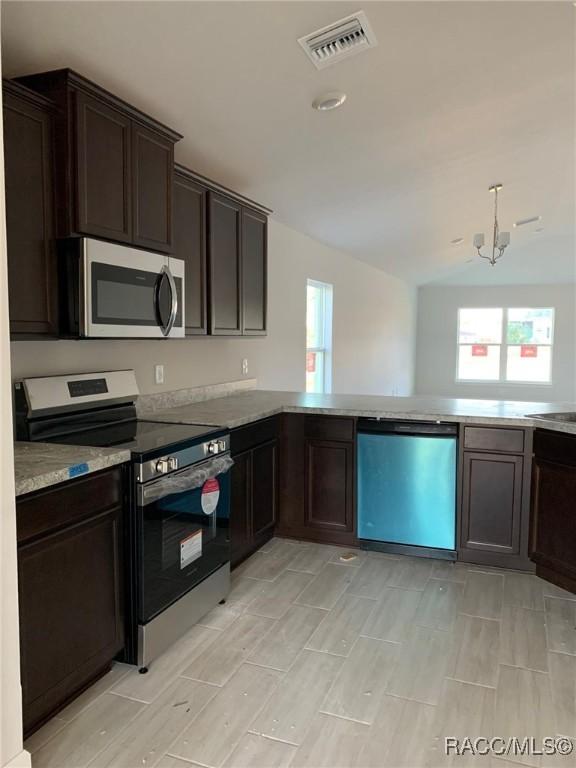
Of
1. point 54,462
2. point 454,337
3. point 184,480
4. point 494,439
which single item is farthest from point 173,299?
point 454,337

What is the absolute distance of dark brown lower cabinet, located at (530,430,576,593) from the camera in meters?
2.87

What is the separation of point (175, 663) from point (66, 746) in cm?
54

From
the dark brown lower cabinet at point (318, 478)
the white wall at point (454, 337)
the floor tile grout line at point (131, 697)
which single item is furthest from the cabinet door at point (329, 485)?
the white wall at point (454, 337)

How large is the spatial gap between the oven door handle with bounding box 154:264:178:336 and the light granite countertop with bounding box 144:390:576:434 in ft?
1.76

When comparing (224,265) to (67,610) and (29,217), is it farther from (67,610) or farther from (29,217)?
(67,610)

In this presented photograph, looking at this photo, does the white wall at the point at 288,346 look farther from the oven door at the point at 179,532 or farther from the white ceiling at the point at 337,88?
the oven door at the point at 179,532

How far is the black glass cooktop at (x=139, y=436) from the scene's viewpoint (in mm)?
2275

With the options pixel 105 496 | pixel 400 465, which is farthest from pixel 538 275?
pixel 105 496

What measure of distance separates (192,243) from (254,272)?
80 cm

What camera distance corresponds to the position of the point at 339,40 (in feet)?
7.81

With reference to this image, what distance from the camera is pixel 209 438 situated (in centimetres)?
257

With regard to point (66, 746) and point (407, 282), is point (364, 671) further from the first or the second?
point (407, 282)

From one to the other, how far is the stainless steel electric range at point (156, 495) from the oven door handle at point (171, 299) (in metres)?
0.39

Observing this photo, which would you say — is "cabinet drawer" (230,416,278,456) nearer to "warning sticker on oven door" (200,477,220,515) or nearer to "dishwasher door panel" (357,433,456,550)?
"warning sticker on oven door" (200,477,220,515)
